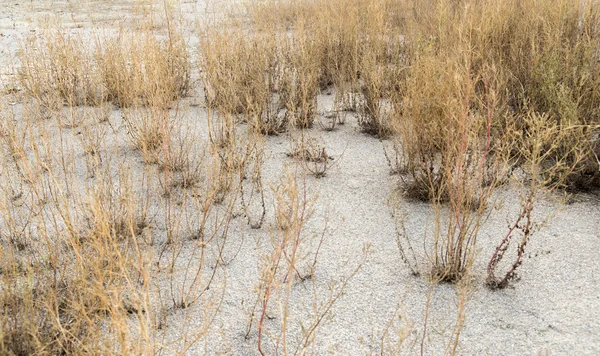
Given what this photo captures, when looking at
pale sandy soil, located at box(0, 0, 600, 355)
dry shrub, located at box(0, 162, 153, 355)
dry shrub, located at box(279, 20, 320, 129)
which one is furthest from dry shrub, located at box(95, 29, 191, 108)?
dry shrub, located at box(0, 162, 153, 355)

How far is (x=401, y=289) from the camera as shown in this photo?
2.05m

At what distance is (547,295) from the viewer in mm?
1978

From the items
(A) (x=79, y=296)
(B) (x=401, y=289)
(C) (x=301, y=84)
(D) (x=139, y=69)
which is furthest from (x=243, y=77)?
(A) (x=79, y=296)

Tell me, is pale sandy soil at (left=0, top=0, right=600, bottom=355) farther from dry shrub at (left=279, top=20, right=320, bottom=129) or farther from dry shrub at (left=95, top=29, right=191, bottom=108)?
dry shrub at (left=95, top=29, right=191, bottom=108)

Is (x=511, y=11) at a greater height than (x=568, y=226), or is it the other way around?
(x=511, y=11)

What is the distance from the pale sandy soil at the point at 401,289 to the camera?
1.77 metres

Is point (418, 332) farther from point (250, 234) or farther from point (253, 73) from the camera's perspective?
point (253, 73)

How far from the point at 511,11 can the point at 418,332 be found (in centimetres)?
336

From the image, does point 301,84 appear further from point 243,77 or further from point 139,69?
point 139,69

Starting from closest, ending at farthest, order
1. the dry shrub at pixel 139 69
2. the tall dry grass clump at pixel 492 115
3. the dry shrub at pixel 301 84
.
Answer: the tall dry grass clump at pixel 492 115 → the dry shrub at pixel 301 84 → the dry shrub at pixel 139 69

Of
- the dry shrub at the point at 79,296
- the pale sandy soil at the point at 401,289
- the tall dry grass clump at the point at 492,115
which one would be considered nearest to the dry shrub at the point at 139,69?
the pale sandy soil at the point at 401,289

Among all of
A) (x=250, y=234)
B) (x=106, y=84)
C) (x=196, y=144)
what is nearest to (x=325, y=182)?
(x=250, y=234)

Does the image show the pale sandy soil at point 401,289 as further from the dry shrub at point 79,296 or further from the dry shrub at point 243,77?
the dry shrub at point 243,77

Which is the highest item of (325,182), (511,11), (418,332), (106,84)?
(511,11)
